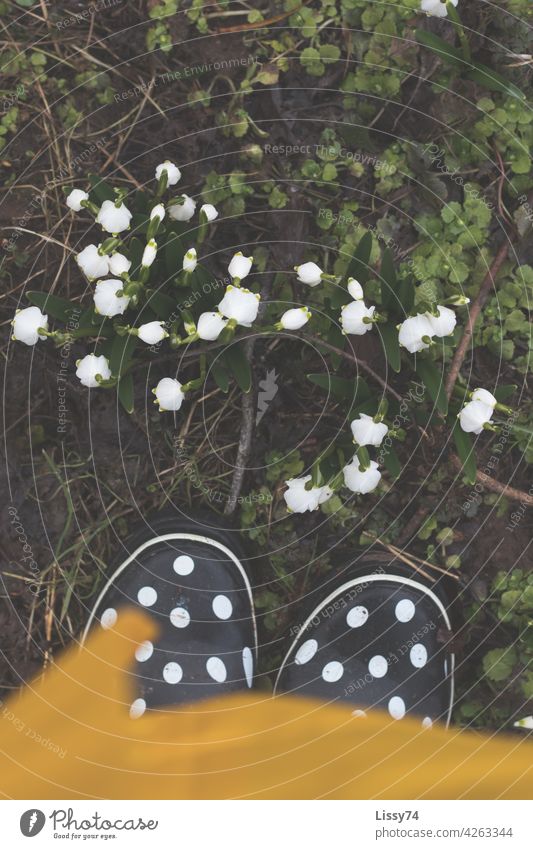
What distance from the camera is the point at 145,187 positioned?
80.2 inches

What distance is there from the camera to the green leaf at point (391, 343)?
1.78m

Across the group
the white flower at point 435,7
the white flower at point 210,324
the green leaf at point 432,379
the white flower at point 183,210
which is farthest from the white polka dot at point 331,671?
the white flower at point 435,7

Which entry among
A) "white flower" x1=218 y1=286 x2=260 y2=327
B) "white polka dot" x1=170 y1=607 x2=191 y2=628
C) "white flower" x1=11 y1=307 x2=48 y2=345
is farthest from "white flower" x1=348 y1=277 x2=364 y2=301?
"white polka dot" x1=170 y1=607 x2=191 y2=628

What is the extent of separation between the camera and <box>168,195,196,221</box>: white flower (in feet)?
5.82

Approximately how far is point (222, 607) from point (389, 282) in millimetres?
960

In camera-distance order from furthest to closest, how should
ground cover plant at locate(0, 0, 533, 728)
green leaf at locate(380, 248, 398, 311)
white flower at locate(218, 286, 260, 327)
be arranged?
ground cover plant at locate(0, 0, 533, 728) → green leaf at locate(380, 248, 398, 311) → white flower at locate(218, 286, 260, 327)

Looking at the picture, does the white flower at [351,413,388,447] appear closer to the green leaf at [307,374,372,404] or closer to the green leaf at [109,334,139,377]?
the green leaf at [307,374,372,404]

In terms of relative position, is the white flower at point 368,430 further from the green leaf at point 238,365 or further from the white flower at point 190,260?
the white flower at point 190,260

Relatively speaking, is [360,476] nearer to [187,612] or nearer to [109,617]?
[187,612]

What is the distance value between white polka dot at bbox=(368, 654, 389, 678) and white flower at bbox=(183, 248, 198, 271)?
1.13 meters

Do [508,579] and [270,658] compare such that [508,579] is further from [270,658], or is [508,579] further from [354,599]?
[270,658]

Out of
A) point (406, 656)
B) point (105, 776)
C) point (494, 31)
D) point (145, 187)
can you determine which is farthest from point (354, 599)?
point (494, 31)

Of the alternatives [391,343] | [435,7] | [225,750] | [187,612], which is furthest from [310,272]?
[225,750]

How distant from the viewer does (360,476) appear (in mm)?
1729
